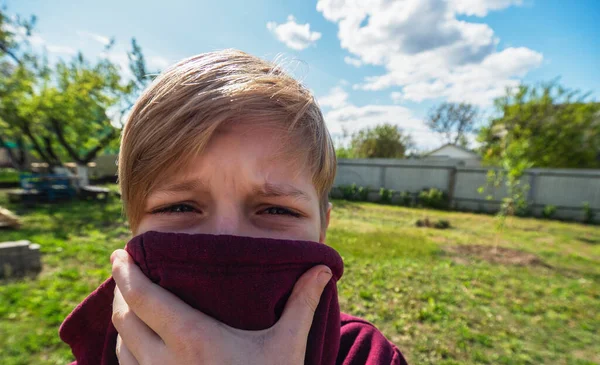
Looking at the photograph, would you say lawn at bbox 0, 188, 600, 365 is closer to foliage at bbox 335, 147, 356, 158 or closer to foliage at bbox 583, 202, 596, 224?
foliage at bbox 583, 202, 596, 224

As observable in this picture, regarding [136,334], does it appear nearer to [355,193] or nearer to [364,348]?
[364,348]

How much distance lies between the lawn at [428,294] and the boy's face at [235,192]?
2.79 meters

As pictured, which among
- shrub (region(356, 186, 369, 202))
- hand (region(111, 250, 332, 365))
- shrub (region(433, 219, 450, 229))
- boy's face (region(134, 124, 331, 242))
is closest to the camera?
hand (region(111, 250, 332, 365))

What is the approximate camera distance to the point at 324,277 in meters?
0.80

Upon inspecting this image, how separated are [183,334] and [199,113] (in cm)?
61

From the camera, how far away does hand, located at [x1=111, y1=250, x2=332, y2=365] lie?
0.61 metres

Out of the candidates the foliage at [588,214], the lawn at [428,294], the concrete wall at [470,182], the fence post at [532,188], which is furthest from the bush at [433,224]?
the foliage at [588,214]

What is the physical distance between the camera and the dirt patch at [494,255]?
235 inches

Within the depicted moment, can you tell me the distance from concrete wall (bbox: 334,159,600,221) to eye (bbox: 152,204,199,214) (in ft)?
44.3

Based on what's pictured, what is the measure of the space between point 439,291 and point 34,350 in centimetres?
497

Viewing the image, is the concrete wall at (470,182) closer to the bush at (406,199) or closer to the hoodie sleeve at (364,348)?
the bush at (406,199)

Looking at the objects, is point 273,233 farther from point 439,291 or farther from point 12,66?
point 12,66

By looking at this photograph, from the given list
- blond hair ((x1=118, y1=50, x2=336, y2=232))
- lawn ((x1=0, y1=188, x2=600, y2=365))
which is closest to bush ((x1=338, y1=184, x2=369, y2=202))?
lawn ((x1=0, y1=188, x2=600, y2=365))

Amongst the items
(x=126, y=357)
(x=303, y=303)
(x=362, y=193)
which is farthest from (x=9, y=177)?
(x=303, y=303)
